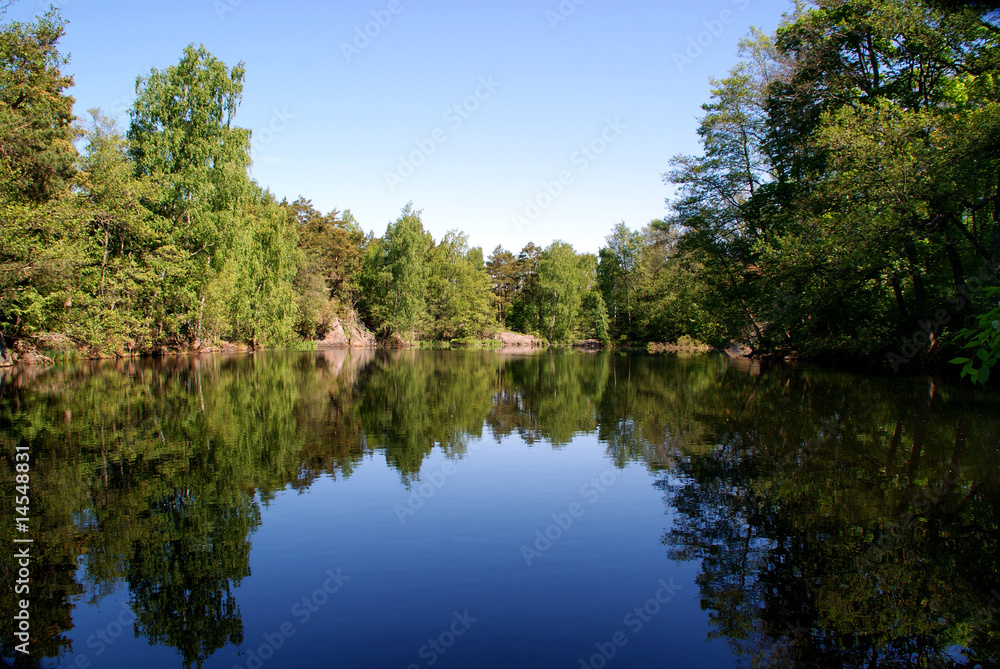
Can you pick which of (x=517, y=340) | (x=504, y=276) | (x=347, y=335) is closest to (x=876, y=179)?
(x=347, y=335)

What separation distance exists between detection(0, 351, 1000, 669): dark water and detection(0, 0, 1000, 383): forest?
25.9ft

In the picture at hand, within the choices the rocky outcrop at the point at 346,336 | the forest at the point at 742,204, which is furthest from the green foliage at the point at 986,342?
the rocky outcrop at the point at 346,336

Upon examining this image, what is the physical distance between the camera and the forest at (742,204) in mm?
21906

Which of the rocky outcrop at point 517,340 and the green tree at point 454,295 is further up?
the green tree at point 454,295

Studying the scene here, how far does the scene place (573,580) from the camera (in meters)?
6.15

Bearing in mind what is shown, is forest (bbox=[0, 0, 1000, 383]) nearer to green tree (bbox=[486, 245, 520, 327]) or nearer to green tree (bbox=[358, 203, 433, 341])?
green tree (bbox=[358, 203, 433, 341])

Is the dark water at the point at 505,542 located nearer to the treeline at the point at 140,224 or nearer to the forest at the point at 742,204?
the forest at the point at 742,204

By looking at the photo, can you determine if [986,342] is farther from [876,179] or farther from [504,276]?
[504,276]

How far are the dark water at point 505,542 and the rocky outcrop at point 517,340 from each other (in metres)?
67.5

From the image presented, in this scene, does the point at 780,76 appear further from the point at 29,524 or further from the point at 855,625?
the point at 29,524

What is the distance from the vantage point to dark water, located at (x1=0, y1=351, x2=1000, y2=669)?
16.1ft

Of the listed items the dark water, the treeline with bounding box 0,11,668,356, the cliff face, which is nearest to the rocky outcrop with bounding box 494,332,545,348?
the cliff face

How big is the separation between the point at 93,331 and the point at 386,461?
3081 cm

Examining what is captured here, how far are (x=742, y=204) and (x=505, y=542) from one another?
3571 centimetres
